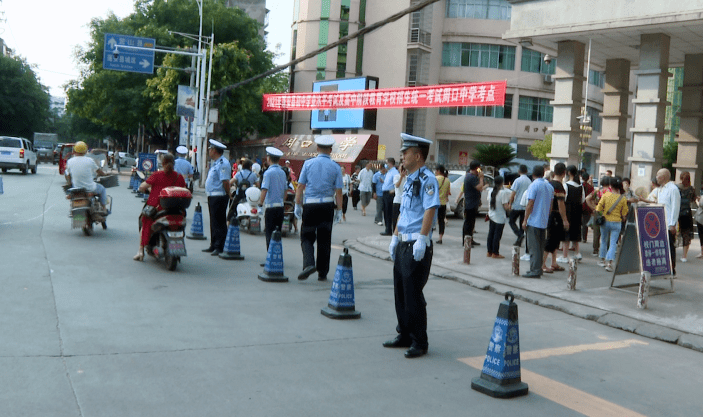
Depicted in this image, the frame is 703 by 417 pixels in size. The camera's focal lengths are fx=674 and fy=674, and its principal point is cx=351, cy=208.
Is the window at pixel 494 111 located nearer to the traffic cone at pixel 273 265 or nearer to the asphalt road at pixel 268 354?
the asphalt road at pixel 268 354

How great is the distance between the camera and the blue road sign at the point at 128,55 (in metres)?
29.8

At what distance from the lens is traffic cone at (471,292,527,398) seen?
479cm

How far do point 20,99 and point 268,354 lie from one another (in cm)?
5730

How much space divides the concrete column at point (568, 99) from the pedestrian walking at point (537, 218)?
24.6 feet

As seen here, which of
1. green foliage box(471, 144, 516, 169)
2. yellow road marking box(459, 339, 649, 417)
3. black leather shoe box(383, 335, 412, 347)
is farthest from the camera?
green foliage box(471, 144, 516, 169)

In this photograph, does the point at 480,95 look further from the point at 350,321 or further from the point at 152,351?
the point at 152,351

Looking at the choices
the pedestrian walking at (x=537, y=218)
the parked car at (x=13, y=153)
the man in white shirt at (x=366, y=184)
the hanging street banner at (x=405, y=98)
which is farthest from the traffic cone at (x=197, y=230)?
the parked car at (x=13, y=153)

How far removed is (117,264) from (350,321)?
424 centimetres

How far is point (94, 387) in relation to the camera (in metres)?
4.51

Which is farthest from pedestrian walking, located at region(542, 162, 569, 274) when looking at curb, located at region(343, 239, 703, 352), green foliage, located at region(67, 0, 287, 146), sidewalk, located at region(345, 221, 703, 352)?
green foliage, located at region(67, 0, 287, 146)

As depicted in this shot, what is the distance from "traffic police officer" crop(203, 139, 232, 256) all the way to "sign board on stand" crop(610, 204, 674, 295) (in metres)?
6.09

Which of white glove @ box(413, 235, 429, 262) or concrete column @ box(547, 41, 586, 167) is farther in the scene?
concrete column @ box(547, 41, 586, 167)

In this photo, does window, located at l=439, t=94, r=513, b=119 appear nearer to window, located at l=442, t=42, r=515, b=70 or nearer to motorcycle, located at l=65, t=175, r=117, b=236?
window, located at l=442, t=42, r=515, b=70

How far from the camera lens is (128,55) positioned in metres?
30.5
